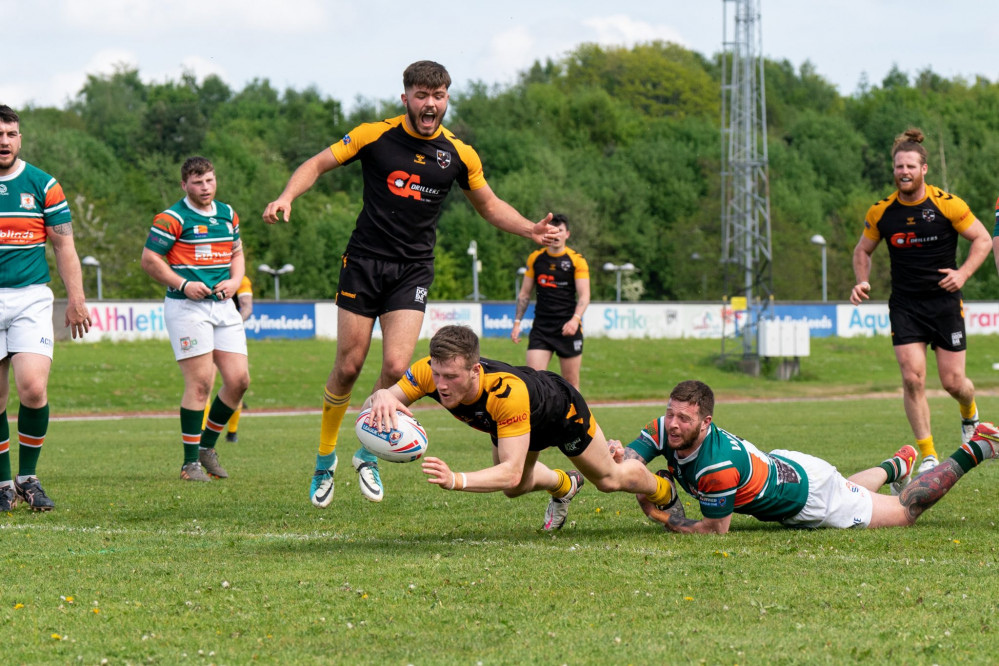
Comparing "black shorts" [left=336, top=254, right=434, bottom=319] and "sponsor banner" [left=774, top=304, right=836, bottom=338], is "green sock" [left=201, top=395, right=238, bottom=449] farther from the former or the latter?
"sponsor banner" [left=774, top=304, right=836, bottom=338]

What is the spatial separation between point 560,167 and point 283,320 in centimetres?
5359

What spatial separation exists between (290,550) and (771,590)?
2.51 meters

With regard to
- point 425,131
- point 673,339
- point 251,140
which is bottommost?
point 673,339

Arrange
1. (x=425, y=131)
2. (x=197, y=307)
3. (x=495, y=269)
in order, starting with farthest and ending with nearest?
(x=495, y=269) < (x=197, y=307) < (x=425, y=131)

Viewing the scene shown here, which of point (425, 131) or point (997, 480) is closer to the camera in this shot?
point (425, 131)

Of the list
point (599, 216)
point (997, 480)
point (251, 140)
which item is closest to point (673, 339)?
point (997, 480)

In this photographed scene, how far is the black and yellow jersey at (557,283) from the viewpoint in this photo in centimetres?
1438

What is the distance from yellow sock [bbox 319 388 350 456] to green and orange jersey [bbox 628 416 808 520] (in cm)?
207

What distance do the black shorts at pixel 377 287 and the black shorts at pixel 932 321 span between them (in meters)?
4.55

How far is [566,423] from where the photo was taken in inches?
247

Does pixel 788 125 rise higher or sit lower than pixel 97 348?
higher

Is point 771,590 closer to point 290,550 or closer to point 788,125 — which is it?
point 290,550

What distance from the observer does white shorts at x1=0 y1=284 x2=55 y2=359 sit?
7.66 metres

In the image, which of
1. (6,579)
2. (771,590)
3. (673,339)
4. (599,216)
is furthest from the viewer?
(599,216)
